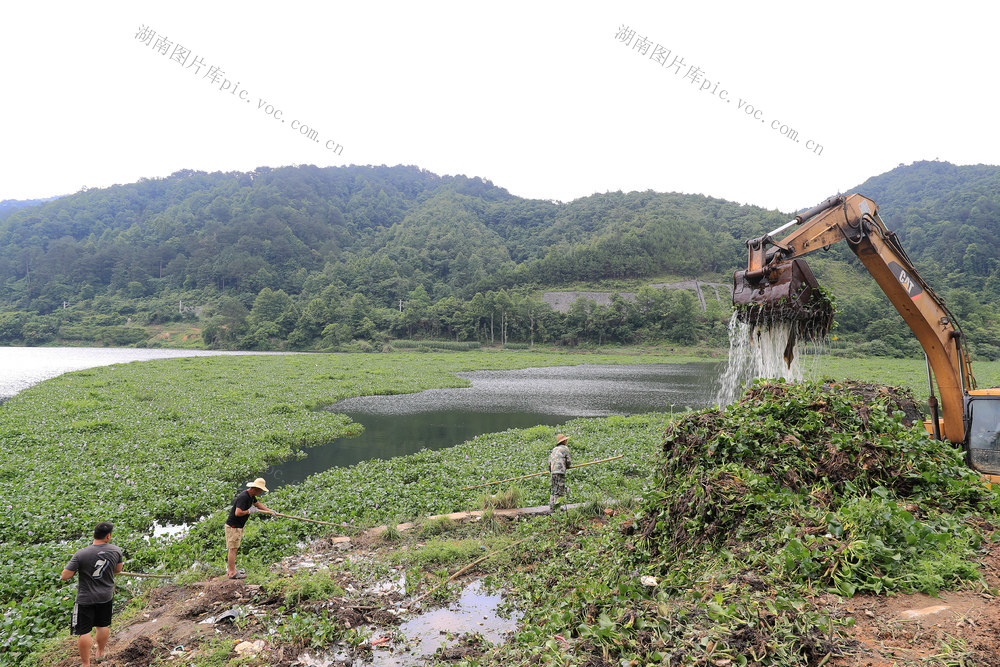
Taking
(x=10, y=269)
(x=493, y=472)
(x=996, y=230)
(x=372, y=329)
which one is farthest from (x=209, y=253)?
(x=996, y=230)

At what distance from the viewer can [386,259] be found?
14175 cm

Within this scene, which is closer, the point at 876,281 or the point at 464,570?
the point at 464,570

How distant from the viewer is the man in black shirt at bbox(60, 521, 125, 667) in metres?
5.86

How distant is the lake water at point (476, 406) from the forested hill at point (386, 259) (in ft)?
164

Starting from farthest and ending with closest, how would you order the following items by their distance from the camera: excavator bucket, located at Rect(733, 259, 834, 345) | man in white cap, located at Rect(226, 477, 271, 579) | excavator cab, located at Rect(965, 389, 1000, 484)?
excavator bucket, located at Rect(733, 259, 834, 345), man in white cap, located at Rect(226, 477, 271, 579), excavator cab, located at Rect(965, 389, 1000, 484)

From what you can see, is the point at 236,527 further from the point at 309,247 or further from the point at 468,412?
the point at 309,247

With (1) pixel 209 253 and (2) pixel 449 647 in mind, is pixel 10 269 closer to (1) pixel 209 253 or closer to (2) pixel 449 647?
(1) pixel 209 253

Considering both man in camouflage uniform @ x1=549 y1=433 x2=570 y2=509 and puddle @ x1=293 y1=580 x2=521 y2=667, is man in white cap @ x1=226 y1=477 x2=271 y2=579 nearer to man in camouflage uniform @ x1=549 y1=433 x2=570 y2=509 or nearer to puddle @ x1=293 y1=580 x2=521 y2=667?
puddle @ x1=293 y1=580 x2=521 y2=667

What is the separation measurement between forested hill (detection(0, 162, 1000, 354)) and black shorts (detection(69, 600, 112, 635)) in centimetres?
8774

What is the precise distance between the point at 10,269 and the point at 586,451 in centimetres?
18089

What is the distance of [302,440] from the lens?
1959 cm

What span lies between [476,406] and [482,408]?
774 mm

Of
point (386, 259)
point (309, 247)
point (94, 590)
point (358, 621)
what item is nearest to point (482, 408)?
point (358, 621)

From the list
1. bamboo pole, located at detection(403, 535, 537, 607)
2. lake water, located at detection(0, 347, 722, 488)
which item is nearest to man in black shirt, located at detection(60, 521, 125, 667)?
bamboo pole, located at detection(403, 535, 537, 607)
